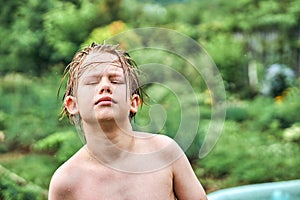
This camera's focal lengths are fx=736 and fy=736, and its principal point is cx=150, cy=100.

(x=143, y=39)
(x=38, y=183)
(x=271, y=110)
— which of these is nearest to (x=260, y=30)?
(x=271, y=110)

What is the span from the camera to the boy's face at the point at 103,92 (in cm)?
155

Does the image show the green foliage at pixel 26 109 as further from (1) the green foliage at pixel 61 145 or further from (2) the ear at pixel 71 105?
(2) the ear at pixel 71 105

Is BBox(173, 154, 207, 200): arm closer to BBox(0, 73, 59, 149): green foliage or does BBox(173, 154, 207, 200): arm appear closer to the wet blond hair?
the wet blond hair

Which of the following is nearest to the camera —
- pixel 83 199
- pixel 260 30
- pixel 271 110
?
pixel 83 199

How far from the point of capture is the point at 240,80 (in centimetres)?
776

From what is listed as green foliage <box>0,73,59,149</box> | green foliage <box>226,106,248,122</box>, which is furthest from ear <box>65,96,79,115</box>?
green foliage <box>226,106,248,122</box>

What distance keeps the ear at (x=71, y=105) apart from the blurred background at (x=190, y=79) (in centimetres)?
380

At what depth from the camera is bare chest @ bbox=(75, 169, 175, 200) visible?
1583mm

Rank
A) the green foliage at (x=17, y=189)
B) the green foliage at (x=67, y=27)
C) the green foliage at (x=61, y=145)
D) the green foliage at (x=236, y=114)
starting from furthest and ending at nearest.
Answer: the green foliage at (x=67, y=27), the green foliage at (x=236, y=114), the green foliage at (x=61, y=145), the green foliage at (x=17, y=189)

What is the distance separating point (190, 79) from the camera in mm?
6840

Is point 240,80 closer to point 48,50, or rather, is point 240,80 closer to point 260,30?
point 260,30

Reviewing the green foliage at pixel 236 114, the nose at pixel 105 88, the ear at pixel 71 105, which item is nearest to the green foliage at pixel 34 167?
the green foliage at pixel 236 114

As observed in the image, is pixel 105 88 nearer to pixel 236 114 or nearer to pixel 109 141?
pixel 109 141

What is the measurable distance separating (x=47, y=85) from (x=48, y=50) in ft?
2.34
